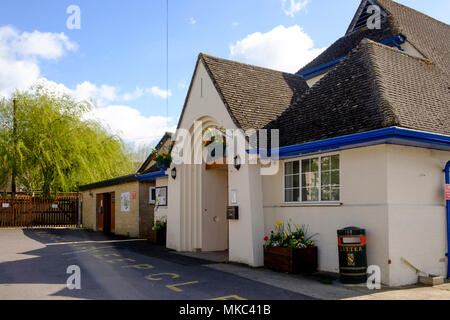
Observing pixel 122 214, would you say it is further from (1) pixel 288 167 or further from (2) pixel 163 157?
(1) pixel 288 167

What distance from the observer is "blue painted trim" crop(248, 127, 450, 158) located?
8.38 m

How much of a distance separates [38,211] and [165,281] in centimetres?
2143

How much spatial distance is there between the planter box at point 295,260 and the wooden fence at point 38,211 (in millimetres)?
21427

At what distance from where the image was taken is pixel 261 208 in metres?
11.7

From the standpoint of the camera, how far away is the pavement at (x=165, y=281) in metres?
7.68

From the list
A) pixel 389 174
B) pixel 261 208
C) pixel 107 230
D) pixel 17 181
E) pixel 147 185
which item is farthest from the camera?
pixel 17 181

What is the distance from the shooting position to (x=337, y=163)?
1005 cm

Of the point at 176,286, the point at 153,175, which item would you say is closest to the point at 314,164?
the point at 176,286

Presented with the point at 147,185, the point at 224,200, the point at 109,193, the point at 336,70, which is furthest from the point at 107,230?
the point at 336,70

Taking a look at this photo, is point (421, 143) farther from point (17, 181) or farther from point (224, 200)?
point (17, 181)

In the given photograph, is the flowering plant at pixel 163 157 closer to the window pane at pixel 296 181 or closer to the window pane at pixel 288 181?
the window pane at pixel 288 181

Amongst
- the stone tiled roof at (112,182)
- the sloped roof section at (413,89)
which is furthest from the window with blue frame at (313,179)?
the stone tiled roof at (112,182)
